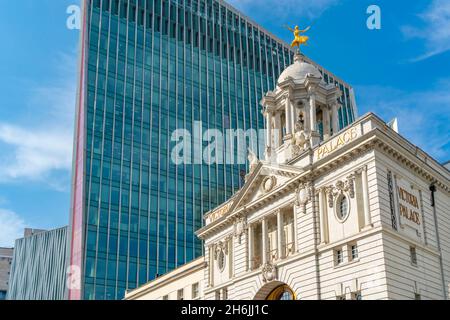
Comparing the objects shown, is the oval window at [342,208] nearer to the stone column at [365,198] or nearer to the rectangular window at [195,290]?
the stone column at [365,198]

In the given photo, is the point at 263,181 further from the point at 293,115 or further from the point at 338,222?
the point at 338,222

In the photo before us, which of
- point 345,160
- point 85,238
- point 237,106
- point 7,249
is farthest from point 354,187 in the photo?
point 7,249

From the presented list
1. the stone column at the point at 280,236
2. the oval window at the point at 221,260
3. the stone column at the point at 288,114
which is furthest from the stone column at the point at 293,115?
the oval window at the point at 221,260

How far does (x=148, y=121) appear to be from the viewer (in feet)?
319

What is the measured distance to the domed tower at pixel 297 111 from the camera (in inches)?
1984

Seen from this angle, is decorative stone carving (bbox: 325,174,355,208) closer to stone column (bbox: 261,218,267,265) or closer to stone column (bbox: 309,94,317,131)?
stone column (bbox: 261,218,267,265)

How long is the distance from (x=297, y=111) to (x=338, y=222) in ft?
54.0

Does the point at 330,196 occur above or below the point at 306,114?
below

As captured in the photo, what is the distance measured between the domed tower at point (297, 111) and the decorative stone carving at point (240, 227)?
6.21 m

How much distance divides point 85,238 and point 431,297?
5615 cm

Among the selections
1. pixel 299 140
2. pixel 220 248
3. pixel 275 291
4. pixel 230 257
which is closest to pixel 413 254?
pixel 275 291

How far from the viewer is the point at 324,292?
38.7 meters

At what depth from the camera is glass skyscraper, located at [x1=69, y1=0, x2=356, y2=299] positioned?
3364 inches
